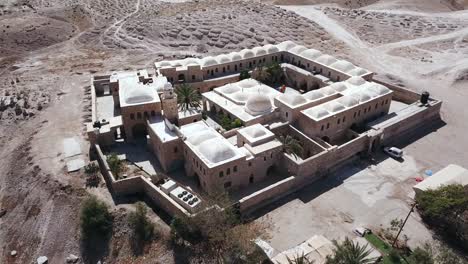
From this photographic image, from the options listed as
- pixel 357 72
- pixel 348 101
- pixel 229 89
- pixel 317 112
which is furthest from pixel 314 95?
pixel 229 89

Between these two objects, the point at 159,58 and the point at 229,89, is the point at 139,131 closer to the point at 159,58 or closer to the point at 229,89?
the point at 229,89

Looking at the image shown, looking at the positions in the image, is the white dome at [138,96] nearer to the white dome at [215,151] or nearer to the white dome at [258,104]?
the white dome at [215,151]

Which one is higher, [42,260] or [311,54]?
[311,54]

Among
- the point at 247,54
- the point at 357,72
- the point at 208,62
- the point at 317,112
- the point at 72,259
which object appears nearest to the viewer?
the point at 72,259

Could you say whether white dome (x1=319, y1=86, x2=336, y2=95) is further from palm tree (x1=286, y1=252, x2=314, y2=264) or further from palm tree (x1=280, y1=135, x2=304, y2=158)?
palm tree (x1=286, y1=252, x2=314, y2=264)

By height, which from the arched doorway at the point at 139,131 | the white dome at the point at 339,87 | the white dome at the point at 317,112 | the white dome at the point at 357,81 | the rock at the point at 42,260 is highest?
the white dome at the point at 357,81

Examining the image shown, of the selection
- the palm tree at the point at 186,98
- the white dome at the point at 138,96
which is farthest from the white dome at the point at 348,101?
the white dome at the point at 138,96

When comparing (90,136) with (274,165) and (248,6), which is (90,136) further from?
(248,6)
